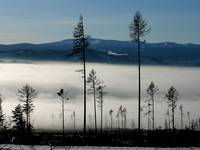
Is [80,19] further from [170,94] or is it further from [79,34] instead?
[170,94]

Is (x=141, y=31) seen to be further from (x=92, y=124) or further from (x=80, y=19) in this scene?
(x=92, y=124)

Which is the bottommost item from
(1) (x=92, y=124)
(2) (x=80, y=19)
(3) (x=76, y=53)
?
(1) (x=92, y=124)

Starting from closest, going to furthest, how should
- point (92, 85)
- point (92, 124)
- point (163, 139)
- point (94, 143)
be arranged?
point (94, 143), point (163, 139), point (92, 85), point (92, 124)

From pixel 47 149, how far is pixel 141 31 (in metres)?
27.0

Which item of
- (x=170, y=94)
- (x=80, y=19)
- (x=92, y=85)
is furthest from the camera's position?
(x=170, y=94)

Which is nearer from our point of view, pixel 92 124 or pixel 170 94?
pixel 170 94

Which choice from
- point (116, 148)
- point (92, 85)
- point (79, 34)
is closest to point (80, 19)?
point (79, 34)

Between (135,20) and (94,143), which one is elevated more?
(135,20)

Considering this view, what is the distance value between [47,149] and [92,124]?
16478 cm

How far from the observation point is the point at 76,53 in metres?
48.9

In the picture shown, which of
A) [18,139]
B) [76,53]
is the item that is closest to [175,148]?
[18,139]

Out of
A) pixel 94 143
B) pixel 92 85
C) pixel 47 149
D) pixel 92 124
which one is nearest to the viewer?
pixel 47 149

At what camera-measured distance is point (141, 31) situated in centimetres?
5162

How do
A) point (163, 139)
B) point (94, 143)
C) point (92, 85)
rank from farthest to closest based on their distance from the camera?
point (92, 85), point (163, 139), point (94, 143)
